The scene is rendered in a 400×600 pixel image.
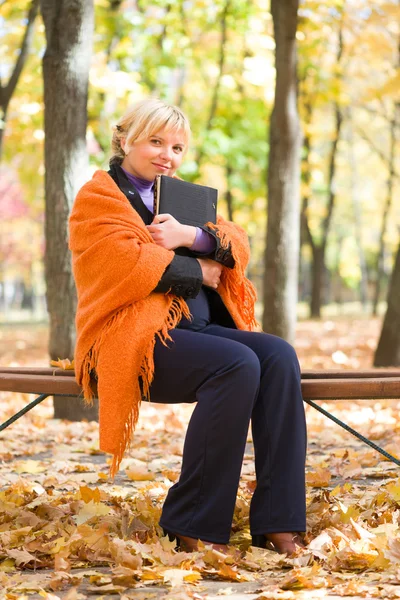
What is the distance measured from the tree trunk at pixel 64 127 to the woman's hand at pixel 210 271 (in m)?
2.70

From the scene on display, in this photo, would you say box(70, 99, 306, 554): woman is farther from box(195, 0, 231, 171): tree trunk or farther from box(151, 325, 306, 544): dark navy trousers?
box(195, 0, 231, 171): tree trunk

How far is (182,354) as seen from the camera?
315 centimetres

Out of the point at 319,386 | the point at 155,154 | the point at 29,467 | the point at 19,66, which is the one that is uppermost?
the point at 19,66

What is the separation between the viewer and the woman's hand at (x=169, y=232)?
11.2ft

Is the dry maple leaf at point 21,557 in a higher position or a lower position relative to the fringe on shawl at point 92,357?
lower

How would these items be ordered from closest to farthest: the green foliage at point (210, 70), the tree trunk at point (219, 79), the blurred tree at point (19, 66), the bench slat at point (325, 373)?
the bench slat at point (325, 373) < the blurred tree at point (19, 66) < the green foliage at point (210, 70) < the tree trunk at point (219, 79)

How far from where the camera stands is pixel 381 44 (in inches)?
548

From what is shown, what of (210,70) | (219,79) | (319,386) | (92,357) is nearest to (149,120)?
(92,357)

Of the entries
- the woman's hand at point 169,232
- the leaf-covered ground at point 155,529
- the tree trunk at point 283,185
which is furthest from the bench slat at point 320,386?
the tree trunk at point 283,185

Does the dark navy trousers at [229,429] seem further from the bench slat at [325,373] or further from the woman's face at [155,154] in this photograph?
the woman's face at [155,154]

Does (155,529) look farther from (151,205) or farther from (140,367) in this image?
(151,205)

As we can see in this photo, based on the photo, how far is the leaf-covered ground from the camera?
266 centimetres

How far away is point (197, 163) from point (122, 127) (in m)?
9.28

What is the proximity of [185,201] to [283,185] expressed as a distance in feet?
14.5
